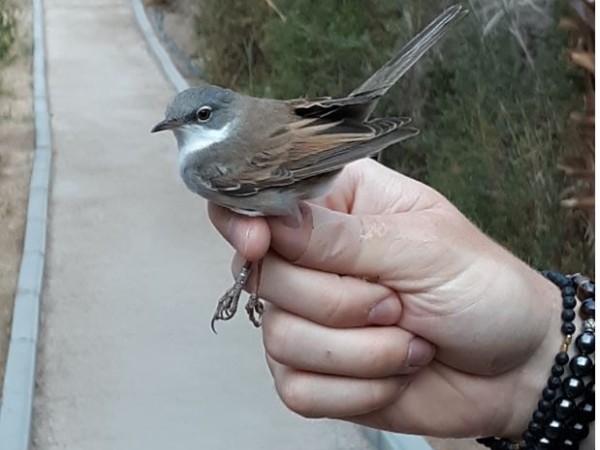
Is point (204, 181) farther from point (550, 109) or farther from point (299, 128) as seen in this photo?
point (550, 109)

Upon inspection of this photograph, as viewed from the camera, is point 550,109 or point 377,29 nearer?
point 550,109

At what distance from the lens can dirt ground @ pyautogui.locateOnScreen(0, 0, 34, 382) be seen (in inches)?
267

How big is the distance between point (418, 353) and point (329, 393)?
19 cm

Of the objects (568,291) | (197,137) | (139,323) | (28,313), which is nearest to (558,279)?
(568,291)

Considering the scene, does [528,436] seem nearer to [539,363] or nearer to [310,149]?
[539,363]

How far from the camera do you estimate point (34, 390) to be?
554 centimetres

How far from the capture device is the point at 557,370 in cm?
229

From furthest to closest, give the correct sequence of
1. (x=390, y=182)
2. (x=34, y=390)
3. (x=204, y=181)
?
(x=34, y=390)
(x=390, y=182)
(x=204, y=181)

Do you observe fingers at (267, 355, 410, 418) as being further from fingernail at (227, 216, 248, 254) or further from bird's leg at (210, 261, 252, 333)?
fingernail at (227, 216, 248, 254)

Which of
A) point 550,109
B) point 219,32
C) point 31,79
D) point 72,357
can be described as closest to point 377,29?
point 550,109

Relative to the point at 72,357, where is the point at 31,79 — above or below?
below

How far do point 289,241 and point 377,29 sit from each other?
190 inches

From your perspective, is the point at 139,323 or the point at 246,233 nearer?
the point at 246,233

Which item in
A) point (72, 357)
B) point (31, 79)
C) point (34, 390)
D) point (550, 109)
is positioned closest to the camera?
point (550, 109)
